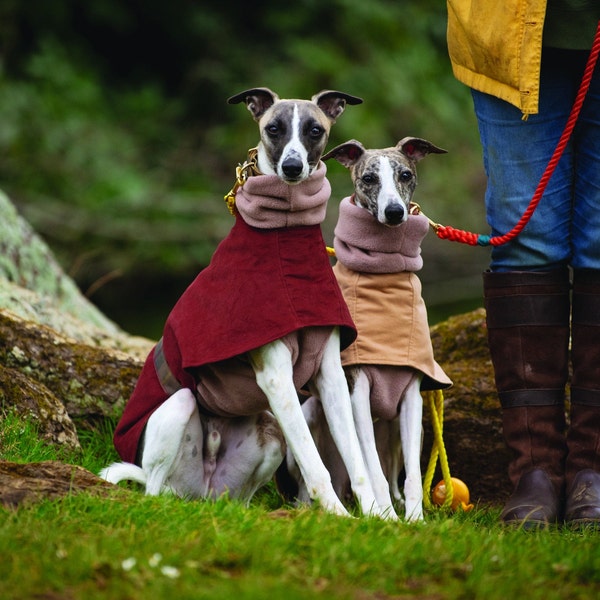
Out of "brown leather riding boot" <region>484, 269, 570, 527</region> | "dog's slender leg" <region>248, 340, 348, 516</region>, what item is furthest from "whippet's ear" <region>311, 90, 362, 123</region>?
"dog's slender leg" <region>248, 340, 348, 516</region>


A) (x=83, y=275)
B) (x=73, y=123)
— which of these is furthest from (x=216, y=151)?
(x=83, y=275)

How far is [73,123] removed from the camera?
544 inches

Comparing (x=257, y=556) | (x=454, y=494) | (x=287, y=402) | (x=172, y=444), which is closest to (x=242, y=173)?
(x=287, y=402)

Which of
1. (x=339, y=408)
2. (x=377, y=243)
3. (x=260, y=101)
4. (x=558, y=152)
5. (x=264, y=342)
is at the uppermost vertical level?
(x=260, y=101)

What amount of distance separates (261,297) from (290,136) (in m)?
0.69

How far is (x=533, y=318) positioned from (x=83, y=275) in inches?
361

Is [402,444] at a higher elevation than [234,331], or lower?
lower

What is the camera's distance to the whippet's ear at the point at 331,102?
451 cm

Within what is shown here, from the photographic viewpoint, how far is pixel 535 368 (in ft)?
14.0

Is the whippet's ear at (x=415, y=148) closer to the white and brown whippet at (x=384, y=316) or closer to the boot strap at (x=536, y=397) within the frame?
the white and brown whippet at (x=384, y=316)

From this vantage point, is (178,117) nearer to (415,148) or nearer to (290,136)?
(415,148)

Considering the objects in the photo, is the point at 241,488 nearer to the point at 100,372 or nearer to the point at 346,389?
the point at 346,389

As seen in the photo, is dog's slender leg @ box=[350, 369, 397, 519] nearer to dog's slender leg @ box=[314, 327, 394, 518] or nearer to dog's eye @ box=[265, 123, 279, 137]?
dog's slender leg @ box=[314, 327, 394, 518]

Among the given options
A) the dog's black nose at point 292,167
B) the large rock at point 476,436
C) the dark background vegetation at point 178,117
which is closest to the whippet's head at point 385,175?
the dog's black nose at point 292,167
